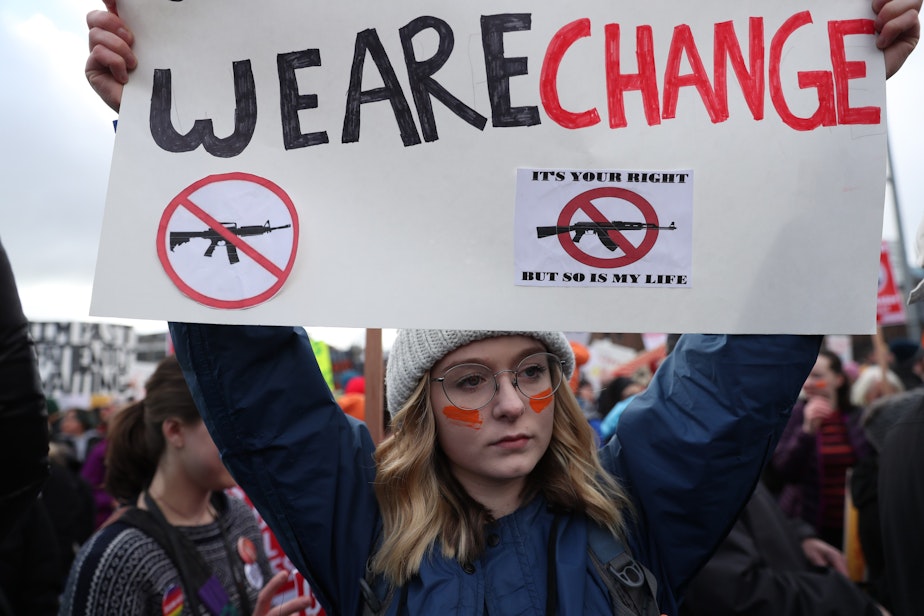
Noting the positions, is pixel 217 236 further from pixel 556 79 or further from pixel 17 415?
pixel 556 79

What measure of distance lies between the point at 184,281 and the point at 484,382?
658 millimetres

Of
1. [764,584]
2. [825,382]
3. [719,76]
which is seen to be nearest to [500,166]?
[719,76]

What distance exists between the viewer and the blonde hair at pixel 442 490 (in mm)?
1676

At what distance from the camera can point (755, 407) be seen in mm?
1637

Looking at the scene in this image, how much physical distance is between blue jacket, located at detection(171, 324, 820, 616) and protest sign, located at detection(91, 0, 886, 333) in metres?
0.13

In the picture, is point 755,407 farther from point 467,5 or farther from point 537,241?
point 467,5

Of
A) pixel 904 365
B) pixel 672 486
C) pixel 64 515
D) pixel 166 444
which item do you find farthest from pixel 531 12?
pixel 904 365

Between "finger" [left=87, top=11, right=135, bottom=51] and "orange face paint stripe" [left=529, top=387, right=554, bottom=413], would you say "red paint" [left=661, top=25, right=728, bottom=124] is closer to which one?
"orange face paint stripe" [left=529, top=387, right=554, bottom=413]

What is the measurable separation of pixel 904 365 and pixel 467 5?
7073 mm

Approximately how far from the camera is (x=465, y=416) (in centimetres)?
177

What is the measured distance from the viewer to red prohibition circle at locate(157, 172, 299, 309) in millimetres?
1542

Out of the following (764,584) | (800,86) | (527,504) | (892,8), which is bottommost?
(764,584)

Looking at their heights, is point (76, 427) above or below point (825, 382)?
below

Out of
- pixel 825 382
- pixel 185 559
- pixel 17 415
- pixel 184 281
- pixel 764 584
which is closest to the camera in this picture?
pixel 17 415
